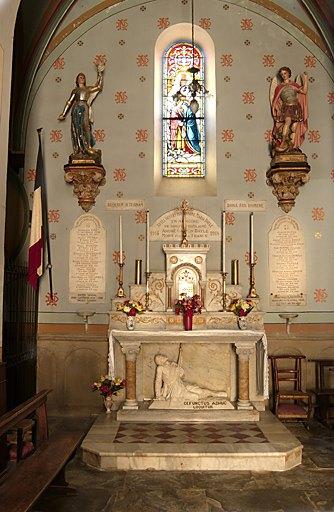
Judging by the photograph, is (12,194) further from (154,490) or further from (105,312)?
(154,490)

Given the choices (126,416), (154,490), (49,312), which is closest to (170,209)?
(49,312)

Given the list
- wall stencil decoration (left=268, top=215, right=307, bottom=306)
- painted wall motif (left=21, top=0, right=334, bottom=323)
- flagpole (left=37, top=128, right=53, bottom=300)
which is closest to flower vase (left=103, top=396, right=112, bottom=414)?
painted wall motif (left=21, top=0, right=334, bottom=323)

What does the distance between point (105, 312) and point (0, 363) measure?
11.2ft

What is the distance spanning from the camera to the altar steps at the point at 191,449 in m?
6.29

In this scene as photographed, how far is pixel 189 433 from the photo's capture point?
284 inches

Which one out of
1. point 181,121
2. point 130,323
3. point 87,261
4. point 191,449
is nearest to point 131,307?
point 130,323

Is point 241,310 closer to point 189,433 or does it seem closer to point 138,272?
point 138,272

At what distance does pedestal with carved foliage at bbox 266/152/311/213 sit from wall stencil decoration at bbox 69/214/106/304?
10.1 feet

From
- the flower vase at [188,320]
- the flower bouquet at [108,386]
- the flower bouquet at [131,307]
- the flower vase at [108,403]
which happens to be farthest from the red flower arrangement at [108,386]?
the flower vase at [188,320]

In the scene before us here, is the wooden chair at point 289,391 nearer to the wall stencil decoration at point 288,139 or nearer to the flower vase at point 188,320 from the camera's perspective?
the flower vase at point 188,320

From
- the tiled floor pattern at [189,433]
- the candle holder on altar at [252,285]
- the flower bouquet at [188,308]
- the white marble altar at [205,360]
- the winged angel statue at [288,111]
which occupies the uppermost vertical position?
the winged angel statue at [288,111]

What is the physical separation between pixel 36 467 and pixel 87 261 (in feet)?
17.1

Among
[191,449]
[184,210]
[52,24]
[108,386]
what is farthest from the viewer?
[52,24]

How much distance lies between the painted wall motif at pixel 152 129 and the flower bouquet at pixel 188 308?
906 millimetres
